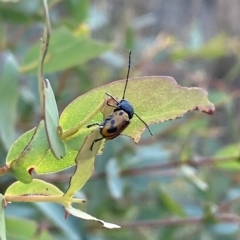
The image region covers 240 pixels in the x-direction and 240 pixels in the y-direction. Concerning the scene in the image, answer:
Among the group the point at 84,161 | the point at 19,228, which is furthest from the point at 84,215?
the point at 19,228

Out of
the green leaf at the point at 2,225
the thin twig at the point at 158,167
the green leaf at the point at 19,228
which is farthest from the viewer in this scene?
the thin twig at the point at 158,167

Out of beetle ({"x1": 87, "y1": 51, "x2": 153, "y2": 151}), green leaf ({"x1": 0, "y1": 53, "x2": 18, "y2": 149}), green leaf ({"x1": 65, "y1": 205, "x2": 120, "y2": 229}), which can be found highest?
beetle ({"x1": 87, "y1": 51, "x2": 153, "y2": 151})

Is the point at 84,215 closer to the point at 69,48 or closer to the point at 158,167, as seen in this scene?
the point at 69,48

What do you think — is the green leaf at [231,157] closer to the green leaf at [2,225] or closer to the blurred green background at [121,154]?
the blurred green background at [121,154]

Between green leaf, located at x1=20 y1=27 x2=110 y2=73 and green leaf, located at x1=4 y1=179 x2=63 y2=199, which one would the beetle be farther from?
green leaf, located at x1=20 y1=27 x2=110 y2=73

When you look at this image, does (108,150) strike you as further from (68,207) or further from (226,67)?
(226,67)

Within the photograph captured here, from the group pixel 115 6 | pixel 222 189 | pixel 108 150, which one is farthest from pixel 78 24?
pixel 115 6

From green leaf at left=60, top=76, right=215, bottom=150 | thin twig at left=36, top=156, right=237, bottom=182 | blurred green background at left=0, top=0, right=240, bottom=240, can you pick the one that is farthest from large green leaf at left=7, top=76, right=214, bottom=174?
thin twig at left=36, top=156, right=237, bottom=182

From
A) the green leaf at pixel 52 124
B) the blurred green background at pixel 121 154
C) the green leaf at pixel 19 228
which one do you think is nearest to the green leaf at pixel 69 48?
the blurred green background at pixel 121 154
